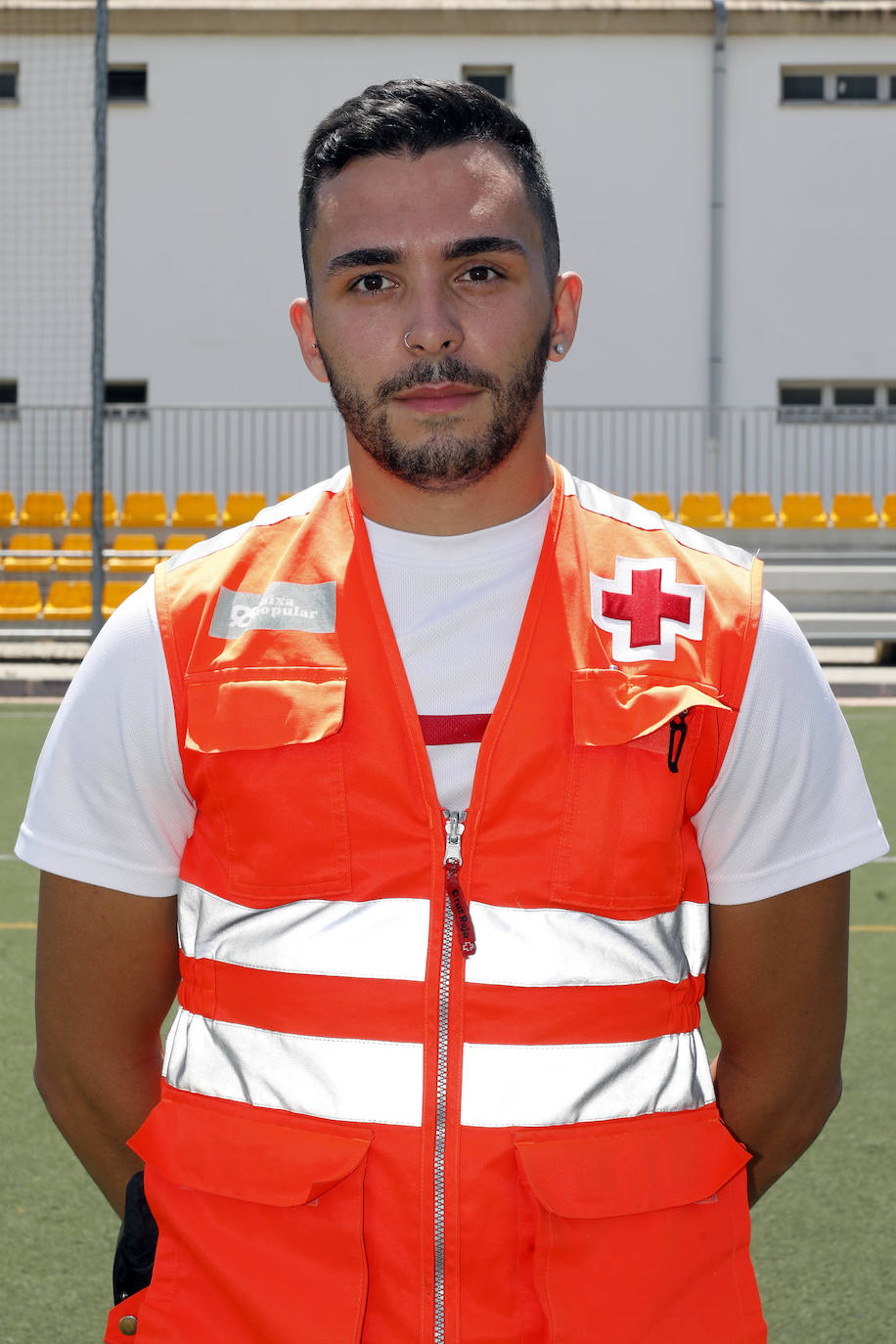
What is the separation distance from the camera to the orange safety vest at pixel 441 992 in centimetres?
139

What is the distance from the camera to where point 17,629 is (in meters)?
13.6

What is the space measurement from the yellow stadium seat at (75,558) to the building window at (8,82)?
6.67m

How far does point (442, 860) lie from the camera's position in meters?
1.44

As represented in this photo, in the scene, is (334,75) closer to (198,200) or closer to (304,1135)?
(198,200)

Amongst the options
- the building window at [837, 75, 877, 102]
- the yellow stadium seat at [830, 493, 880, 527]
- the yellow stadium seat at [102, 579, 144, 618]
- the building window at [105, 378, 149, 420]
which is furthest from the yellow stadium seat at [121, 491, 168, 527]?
the building window at [837, 75, 877, 102]

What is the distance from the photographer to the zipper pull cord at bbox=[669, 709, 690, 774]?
4.87 ft

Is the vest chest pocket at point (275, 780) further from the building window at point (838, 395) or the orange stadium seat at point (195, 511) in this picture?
the building window at point (838, 395)

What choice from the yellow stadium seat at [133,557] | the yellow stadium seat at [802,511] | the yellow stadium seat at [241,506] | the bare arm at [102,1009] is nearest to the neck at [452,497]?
the bare arm at [102,1009]

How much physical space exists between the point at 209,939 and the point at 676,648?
537 millimetres

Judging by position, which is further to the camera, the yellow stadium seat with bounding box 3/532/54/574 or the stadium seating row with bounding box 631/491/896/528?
the stadium seating row with bounding box 631/491/896/528

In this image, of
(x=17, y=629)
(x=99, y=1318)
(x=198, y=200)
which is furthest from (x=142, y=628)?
(x=198, y=200)

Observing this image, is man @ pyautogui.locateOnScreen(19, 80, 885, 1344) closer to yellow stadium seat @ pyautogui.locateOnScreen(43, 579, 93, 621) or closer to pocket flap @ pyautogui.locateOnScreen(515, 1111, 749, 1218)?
pocket flap @ pyautogui.locateOnScreen(515, 1111, 749, 1218)

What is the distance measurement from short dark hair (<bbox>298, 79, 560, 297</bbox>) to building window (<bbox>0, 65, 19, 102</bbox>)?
62.8 feet

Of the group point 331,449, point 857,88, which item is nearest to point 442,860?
point 331,449
